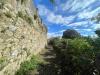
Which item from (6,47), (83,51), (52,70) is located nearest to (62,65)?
(52,70)

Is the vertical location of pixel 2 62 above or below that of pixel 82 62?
above

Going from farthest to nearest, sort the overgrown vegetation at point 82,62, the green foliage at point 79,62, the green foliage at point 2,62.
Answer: the green foliage at point 79,62, the overgrown vegetation at point 82,62, the green foliage at point 2,62

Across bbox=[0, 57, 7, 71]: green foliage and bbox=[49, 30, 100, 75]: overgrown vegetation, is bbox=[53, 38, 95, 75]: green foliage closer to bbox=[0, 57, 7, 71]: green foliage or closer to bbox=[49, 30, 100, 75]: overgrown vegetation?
bbox=[49, 30, 100, 75]: overgrown vegetation

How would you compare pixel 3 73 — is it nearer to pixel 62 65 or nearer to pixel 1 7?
pixel 1 7

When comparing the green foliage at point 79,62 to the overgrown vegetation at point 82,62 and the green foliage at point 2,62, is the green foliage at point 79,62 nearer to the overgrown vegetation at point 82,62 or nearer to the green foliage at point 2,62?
the overgrown vegetation at point 82,62

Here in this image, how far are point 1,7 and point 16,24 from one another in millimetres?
1782

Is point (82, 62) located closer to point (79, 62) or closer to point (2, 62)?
point (79, 62)

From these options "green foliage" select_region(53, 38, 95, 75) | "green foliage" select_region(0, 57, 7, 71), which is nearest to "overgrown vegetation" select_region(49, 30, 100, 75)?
"green foliage" select_region(53, 38, 95, 75)

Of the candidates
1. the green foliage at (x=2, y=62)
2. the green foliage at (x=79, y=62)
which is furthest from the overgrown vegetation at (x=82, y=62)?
the green foliage at (x=2, y=62)

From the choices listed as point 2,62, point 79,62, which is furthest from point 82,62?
point 2,62

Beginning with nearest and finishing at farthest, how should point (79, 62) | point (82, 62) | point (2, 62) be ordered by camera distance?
point (2, 62), point (82, 62), point (79, 62)

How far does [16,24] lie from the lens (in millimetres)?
8289

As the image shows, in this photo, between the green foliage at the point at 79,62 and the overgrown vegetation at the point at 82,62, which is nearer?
the overgrown vegetation at the point at 82,62

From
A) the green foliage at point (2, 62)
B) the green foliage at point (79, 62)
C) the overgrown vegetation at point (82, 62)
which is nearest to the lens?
the green foliage at point (2, 62)
